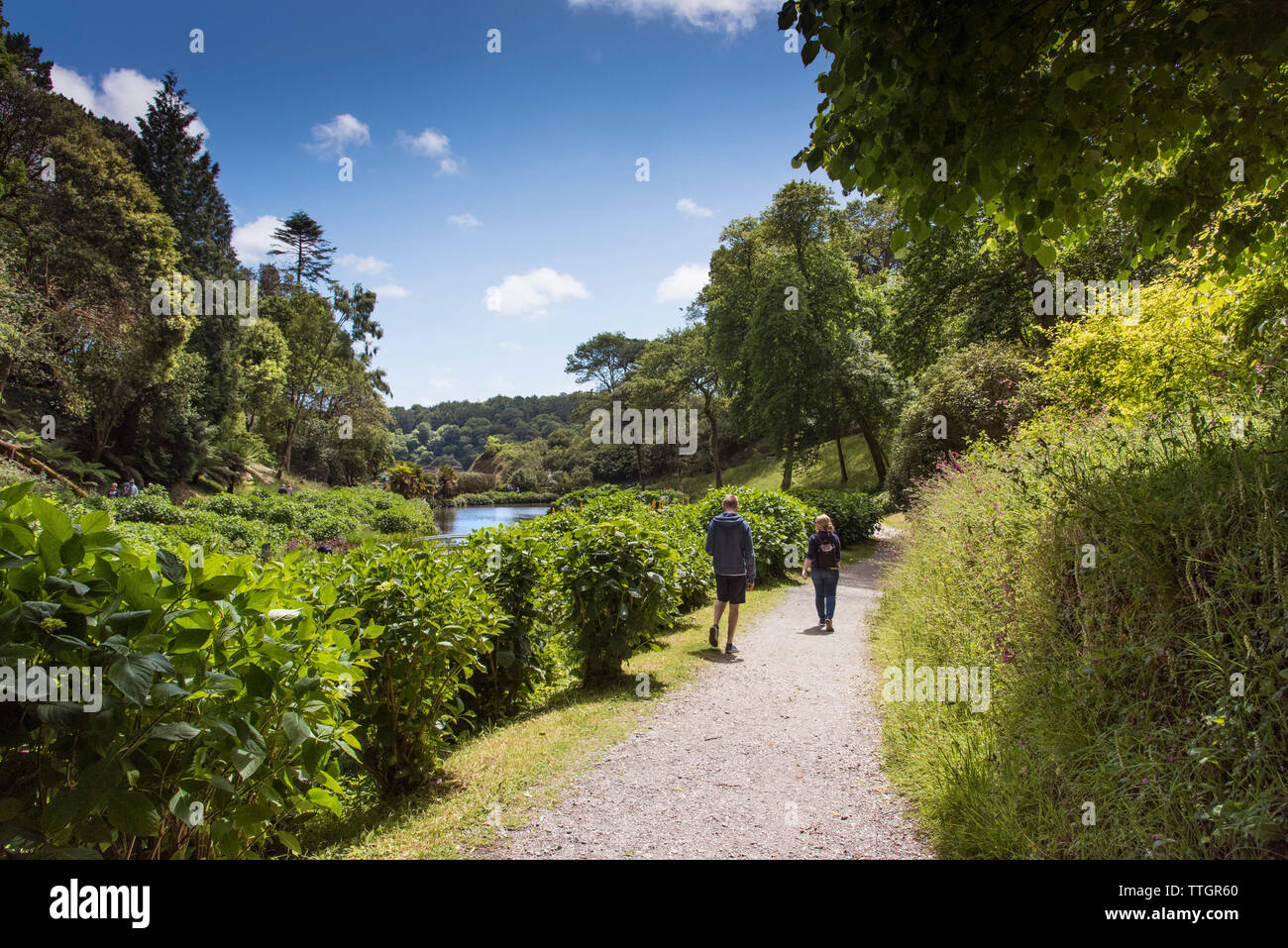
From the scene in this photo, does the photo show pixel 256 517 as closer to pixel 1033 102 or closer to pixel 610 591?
pixel 610 591

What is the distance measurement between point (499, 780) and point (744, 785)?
1638mm

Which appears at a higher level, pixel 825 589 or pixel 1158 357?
pixel 1158 357

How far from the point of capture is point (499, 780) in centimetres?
428

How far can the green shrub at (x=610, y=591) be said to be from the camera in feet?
21.1

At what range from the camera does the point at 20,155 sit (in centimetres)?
2245

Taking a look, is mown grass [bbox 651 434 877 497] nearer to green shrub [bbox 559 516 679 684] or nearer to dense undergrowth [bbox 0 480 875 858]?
green shrub [bbox 559 516 679 684]

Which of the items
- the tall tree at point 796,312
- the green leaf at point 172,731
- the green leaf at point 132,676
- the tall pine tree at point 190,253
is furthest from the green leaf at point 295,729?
the tall pine tree at point 190,253

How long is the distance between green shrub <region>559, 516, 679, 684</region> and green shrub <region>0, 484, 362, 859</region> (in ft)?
13.7

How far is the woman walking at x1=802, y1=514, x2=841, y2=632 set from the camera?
966cm

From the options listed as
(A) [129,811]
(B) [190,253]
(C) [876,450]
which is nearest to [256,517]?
(B) [190,253]

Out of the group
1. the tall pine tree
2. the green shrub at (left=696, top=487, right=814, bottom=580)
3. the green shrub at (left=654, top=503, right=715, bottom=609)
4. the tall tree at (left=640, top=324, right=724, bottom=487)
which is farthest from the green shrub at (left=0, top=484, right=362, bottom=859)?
the tall tree at (left=640, top=324, right=724, bottom=487)

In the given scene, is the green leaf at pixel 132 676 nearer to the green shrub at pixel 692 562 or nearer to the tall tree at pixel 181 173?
the green shrub at pixel 692 562

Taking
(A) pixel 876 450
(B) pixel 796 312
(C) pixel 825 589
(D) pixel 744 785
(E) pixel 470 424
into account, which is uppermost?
(E) pixel 470 424
